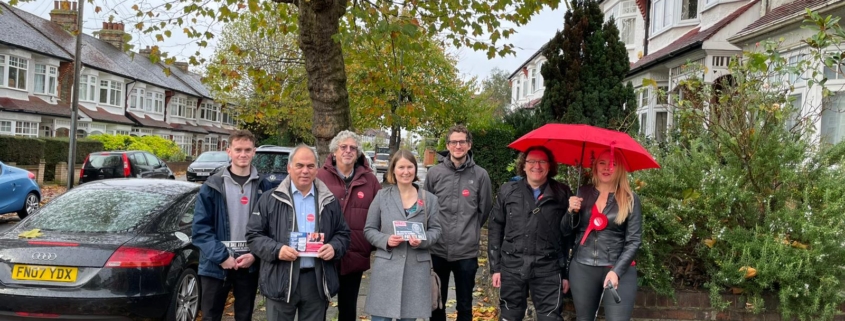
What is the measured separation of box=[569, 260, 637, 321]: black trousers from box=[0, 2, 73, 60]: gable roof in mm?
34099

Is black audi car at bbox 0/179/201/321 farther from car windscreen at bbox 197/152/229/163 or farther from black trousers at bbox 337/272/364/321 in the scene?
car windscreen at bbox 197/152/229/163

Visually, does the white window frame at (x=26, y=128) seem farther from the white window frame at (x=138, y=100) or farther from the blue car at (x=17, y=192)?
the blue car at (x=17, y=192)

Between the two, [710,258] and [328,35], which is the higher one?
[328,35]

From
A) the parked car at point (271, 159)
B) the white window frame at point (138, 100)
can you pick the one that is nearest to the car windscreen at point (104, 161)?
the parked car at point (271, 159)

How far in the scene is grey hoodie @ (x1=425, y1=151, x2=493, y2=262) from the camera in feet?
16.0

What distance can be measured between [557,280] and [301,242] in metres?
1.89

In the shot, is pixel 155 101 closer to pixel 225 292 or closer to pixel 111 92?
pixel 111 92

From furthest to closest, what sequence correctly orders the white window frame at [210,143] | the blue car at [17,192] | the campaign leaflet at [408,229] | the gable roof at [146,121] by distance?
the white window frame at [210,143] → the gable roof at [146,121] → the blue car at [17,192] → the campaign leaflet at [408,229]

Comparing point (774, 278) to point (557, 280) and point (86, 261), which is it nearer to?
point (557, 280)

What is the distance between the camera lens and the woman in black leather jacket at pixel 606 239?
407 centimetres

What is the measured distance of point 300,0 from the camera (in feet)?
25.7

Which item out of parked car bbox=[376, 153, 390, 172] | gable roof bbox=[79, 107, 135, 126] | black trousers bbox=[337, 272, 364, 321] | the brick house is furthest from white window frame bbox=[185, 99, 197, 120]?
black trousers bbox=[337, 272, 364, 321]

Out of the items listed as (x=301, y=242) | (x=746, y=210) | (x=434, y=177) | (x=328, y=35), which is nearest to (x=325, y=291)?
(x=301, y=242)

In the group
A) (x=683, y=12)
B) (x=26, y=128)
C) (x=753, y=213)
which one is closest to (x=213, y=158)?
(x=26, y=128)
